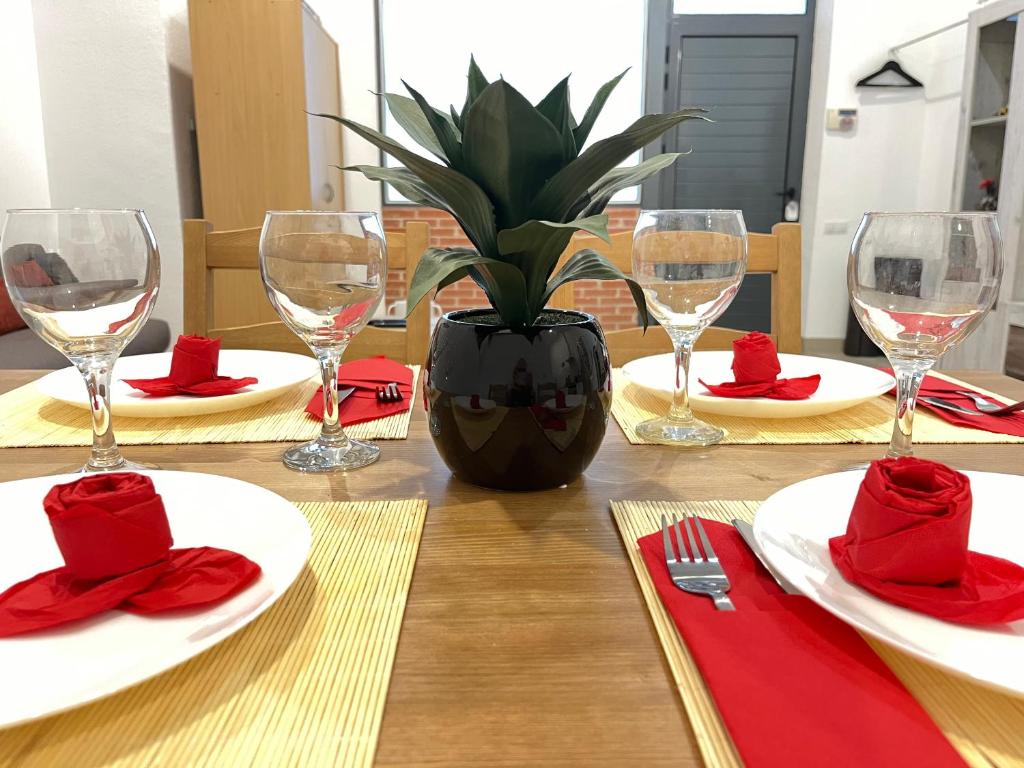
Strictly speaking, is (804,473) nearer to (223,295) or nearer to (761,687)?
(761,687)

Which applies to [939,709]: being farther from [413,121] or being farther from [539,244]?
[413,121]

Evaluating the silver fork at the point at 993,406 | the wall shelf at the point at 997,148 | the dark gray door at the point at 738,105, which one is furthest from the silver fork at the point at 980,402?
the dark gray door at the point at 738,105

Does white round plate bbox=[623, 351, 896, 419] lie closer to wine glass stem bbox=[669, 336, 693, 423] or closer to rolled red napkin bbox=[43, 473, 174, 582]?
wine glass stem bbox=[669, 336, 693, 423]

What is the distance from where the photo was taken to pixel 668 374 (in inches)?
38.4

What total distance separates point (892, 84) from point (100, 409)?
15.5 feet

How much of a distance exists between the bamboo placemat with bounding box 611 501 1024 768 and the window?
4.23m

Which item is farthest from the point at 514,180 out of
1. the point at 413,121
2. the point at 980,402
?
the point at 980,402

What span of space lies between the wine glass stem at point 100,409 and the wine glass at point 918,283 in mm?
659

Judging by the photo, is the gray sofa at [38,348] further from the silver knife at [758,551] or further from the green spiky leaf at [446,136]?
the silver knife at [758,551]

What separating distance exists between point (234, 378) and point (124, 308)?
1.04 ft

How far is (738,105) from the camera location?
14.9 feet

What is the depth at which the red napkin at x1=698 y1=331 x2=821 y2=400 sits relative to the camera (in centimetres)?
85

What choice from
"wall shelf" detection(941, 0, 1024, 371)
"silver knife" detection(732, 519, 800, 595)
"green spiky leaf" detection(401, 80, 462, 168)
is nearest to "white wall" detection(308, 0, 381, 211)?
"wall shelf" detection(941, 0, 1024, 371)

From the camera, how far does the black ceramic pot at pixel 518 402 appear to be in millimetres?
616
